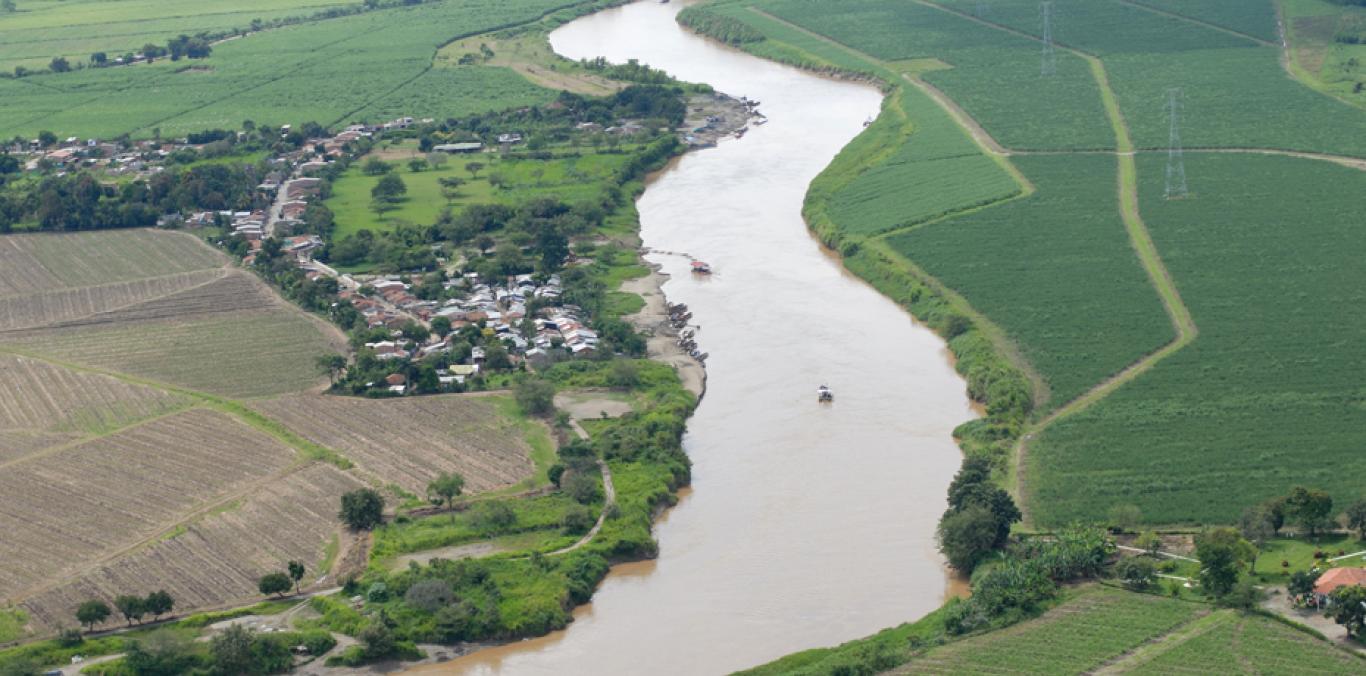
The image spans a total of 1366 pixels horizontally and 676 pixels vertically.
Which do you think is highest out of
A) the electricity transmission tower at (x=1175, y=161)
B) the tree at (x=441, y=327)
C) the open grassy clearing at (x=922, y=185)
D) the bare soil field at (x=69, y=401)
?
the electricity transmission tower at (x=1175, y=161)

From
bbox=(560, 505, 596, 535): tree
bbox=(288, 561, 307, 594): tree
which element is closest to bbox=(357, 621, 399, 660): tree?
bbox=(288, 561, 307, 594): tree

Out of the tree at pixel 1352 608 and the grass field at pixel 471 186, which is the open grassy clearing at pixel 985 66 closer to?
the grass field at pixel 471 186

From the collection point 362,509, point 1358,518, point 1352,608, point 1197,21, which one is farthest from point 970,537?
point 1197,21

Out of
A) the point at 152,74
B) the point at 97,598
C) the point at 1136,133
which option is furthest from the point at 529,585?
the point at 152,74

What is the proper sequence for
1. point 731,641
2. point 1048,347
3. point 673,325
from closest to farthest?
1. point 731,641
2. point 1048,347
3. point 673,325

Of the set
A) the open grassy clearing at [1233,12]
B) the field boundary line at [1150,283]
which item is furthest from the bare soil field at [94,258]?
the open grassy clearing at [1233,12]

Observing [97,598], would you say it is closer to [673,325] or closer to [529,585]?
[529,585]
